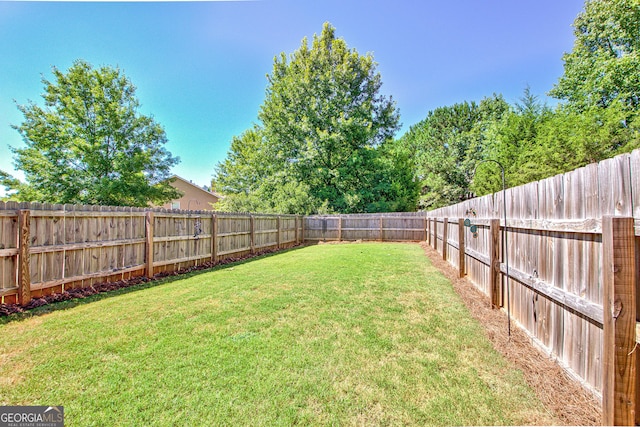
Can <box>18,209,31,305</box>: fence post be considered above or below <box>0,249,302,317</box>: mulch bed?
above

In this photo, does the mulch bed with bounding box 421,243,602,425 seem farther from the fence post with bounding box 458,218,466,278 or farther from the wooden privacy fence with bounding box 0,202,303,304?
the wooden privacy fence with bounding box 0,202,303,304

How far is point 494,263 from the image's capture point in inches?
152

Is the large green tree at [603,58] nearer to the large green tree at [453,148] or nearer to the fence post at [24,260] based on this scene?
the large green tree at [453,148]

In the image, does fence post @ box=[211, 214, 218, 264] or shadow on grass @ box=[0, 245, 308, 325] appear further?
fence post @ box=[211, 214, 218, 264]

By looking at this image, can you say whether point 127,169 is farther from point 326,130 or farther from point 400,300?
point 400,300

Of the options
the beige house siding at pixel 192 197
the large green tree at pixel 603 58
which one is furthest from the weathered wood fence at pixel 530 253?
the beige house siding at pixel 192 197

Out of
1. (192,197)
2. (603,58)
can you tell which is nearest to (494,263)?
(603,58)

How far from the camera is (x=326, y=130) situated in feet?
61.0

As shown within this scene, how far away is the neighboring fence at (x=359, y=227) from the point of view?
15578 mm

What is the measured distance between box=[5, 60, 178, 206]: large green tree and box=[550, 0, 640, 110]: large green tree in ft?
86.9

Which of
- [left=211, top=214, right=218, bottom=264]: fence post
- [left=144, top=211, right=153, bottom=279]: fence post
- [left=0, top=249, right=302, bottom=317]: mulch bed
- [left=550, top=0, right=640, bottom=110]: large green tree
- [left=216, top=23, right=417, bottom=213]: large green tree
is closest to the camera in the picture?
[left=0, top=249, right=302, bottom=317]: mulch bed

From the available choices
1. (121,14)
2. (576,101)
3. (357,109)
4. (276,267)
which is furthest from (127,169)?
(576,101)

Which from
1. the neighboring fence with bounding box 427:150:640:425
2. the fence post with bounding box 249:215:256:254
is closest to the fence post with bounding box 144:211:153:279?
the fence post with bounding box 249:215:256:254

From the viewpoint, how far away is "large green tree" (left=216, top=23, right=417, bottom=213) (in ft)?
61.2
